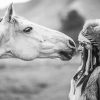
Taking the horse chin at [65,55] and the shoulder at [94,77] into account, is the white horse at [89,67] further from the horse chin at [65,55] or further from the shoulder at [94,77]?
the horse chin at [65,55]

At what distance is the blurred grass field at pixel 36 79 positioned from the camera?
7582 mm

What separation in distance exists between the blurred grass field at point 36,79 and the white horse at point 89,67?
18.3 ft

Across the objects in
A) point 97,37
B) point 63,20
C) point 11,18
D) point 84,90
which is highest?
point 63,20

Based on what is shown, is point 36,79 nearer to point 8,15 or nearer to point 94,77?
point 8,15

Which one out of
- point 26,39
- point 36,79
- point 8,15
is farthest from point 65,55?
point 36,79

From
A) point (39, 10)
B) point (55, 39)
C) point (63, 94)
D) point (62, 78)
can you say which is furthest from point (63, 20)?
point (55, 39)

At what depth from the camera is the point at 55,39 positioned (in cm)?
198

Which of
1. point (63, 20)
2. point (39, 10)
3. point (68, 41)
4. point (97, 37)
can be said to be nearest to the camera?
point (97, 37)

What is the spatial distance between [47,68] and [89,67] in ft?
23.4

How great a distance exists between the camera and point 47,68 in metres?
8.59

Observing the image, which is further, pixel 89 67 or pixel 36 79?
pixel 36 79

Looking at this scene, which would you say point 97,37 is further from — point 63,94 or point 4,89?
point 4,89

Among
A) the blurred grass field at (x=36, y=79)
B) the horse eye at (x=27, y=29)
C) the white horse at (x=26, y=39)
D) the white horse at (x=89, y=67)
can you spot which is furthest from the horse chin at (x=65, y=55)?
the blurred grass field at (x=36, y=79)

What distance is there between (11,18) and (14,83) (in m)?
6.28
